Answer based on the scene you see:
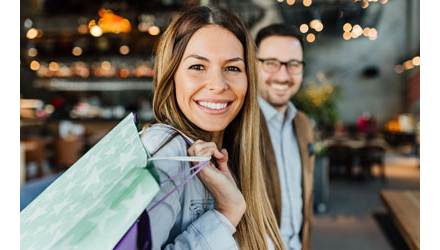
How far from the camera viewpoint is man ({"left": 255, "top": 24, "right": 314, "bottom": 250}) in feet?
4.87

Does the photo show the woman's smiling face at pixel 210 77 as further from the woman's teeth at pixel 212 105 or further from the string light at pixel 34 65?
the string light at pixel 34 65

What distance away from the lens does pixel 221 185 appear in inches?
29.6

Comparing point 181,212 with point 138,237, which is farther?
point 181,212

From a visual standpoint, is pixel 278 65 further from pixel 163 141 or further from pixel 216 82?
pixel 163 141

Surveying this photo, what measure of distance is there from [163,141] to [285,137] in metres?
1.05

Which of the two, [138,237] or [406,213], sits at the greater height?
[138,237]

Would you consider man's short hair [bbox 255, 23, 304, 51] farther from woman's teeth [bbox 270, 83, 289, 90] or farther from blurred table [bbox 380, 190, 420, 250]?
blurred table [bbox 380, 190, 420, 250]

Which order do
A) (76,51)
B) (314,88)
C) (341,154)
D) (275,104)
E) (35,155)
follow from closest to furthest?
(275,104) → (35,155) → (314,88) → (341,154) → (76,51)

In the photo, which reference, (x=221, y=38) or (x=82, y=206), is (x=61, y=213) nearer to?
(x=82, y=206)

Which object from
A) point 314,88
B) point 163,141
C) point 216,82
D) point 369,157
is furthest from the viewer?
point 369,157

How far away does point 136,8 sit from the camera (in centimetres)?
922

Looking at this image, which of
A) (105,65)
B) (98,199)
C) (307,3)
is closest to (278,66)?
(98,199)

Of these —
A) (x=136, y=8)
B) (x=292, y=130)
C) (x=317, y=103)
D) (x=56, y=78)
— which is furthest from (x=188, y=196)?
(x=56, y=78)

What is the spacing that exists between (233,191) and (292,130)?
3.25 ft
